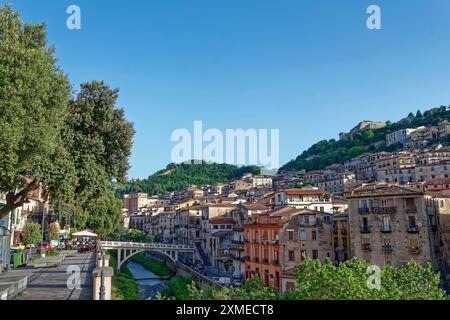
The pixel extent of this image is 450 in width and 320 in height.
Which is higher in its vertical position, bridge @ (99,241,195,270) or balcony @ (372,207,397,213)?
balcony @ (372,207,397,213)

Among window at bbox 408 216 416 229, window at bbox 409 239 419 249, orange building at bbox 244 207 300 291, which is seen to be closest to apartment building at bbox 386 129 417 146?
orange building at bbox 244 207 300 291

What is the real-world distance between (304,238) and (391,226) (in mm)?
8272

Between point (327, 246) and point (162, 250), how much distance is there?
3143 centimetres

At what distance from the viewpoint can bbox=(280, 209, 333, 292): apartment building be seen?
38.4 meters

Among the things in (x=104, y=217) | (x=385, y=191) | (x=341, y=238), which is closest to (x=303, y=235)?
(x=341, y=238)

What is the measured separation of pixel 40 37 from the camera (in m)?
19.8

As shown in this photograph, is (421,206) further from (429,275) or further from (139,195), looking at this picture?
(139,195)

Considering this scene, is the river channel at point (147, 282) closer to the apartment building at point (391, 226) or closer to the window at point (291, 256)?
the window at point (291, 256)

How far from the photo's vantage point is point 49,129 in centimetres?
1766

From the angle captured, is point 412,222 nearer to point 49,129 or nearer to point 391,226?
point 391,226

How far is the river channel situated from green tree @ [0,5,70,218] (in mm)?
34367

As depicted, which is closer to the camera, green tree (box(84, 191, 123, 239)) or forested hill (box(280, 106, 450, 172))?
green tree (box(84, 191, 123, 239))

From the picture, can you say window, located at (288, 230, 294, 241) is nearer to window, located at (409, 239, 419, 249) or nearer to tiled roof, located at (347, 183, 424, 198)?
tiled roof, located at (347, 183, 424, 198)
